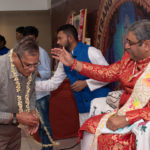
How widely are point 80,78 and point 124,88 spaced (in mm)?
936

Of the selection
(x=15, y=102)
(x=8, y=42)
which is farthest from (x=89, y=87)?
(x=8, y=42)

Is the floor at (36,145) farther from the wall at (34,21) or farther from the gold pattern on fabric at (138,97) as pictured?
the wall at (34,21)

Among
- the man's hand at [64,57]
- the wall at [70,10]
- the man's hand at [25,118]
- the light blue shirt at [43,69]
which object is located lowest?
the man's hand at [25,118]

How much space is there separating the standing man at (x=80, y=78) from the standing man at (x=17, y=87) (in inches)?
43.7

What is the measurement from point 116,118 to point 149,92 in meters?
0.35

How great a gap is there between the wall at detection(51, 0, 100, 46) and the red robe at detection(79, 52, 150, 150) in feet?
5.91

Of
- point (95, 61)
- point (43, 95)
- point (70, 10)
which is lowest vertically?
point (43, 95)

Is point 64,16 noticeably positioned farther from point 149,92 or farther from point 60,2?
point 149,92

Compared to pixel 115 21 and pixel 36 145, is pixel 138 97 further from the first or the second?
pixel 36 145

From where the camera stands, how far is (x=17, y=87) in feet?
7.18

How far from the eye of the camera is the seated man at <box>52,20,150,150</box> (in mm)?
2188

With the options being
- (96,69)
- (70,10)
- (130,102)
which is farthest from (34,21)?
(130,102)

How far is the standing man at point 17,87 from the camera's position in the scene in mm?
2055

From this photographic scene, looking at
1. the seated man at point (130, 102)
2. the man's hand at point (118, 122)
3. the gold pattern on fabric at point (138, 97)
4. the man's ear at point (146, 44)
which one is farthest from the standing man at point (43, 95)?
the man's ear at point (146, 44)
